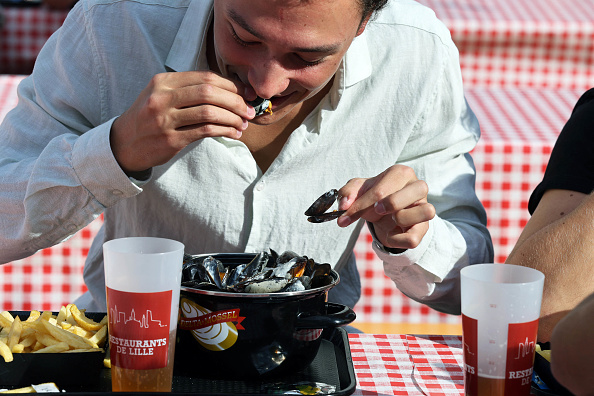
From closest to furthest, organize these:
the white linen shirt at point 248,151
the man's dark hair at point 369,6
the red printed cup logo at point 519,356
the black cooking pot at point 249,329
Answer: the red printed cup logo at point 519,356 < the black cooking pot at point 249,329 < the man's dark hair at point 369,6 < the white linen shirt at point 248,151

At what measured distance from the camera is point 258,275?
1.21 metres

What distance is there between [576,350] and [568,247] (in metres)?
0.57

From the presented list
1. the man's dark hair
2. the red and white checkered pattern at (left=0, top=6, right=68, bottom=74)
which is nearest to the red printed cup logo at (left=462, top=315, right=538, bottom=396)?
the man's dark hair

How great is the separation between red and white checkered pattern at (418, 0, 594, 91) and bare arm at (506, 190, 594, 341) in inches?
113

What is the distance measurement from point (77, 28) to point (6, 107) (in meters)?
1.38

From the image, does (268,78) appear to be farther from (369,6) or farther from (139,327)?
(139,327)

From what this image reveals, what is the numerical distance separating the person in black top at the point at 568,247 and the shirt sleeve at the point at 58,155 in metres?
0.85

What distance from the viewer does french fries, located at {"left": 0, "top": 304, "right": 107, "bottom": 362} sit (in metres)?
1.12

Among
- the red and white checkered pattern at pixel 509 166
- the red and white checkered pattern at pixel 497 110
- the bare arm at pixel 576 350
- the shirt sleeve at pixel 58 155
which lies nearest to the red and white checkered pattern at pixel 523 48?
the red and white checkered pattern at pixel 497 110

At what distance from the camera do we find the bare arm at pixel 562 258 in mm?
1399

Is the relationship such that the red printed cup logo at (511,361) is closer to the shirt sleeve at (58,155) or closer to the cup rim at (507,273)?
the cup rim at (507,273)

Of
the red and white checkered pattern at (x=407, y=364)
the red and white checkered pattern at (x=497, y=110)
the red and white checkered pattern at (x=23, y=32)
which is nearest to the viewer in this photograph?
the red and white checkered pattern at (x=407, y=364)

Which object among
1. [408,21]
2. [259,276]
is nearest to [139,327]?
[259,276]

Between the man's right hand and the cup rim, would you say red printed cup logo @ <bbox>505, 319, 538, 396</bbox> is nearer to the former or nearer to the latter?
the cup rim
